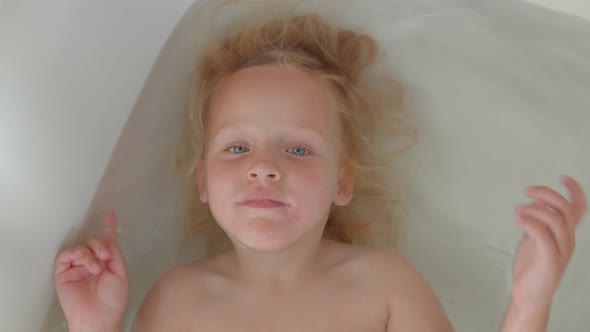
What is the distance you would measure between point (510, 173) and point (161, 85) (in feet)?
2.04

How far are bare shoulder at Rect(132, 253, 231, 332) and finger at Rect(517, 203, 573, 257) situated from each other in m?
0.49

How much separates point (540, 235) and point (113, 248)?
0.59 meters

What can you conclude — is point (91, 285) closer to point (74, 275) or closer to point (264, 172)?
point (74, 275)

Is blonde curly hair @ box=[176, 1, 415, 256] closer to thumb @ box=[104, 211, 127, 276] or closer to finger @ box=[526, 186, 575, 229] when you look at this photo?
thumb @ box=[104, 211, 127, 276]

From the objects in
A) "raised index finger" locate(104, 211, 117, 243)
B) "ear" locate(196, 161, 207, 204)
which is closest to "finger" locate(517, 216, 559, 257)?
"ear" locate(196, 161, 207, 204)

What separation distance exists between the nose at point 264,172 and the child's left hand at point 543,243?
315mm

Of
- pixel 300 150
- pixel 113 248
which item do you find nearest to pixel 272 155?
pixel 300 150

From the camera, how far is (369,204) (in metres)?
1.33

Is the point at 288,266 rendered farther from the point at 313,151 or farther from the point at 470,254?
the point at 470,254

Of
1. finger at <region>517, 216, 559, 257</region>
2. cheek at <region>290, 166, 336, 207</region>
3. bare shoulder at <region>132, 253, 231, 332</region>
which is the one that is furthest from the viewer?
bare shoulder at <region>132, 253, 231, 332</region>

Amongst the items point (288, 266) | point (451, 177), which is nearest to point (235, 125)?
point (288, 266)

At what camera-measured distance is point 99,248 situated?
107cm

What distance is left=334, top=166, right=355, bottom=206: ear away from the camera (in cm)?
116

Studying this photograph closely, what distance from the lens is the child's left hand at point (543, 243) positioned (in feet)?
3.04
